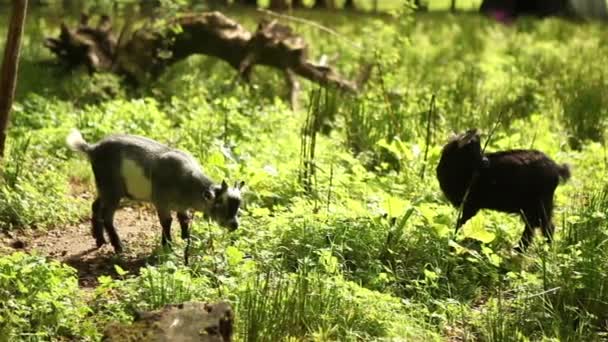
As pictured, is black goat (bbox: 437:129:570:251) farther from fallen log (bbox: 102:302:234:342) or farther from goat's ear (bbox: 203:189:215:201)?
fallen log (bbox: 102:302:234:342)

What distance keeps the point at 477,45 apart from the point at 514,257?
310 inches

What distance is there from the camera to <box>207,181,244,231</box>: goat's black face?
244 inches

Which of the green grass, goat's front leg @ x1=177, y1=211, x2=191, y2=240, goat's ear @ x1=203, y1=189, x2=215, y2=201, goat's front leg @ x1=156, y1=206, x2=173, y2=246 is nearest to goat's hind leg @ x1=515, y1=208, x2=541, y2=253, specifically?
the green grass

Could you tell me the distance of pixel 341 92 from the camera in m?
10.4

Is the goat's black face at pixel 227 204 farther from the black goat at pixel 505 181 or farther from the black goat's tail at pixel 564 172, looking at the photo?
the black goat's tail at pixel 564 172

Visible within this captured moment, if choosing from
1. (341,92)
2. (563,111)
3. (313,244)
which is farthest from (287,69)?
(313,244)

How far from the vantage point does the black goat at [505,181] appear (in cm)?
667

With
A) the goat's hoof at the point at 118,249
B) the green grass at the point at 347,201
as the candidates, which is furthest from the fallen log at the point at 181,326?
the goat's hoof at the point at 118,249

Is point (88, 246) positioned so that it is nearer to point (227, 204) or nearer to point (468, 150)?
point (227, 204)

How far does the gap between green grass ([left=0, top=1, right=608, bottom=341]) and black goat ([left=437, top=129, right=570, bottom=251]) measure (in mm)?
169

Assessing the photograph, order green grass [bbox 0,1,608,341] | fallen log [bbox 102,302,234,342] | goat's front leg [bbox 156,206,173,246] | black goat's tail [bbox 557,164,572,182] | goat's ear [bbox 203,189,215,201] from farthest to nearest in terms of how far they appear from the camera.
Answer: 1. black goat's tail [bbox 557,164,572,182]
2. goat's front leg [bbox 156,206,173,246]
3. goat's ear [bbox 203,189,215,201]
4. green grass [bbox 0,1,608,341]
5. fallen log [bbox 102,302,234,342]

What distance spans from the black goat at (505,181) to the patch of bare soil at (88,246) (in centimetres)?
207

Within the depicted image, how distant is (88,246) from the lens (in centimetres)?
680

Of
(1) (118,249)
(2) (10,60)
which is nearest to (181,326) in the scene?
(1) (118,249)
